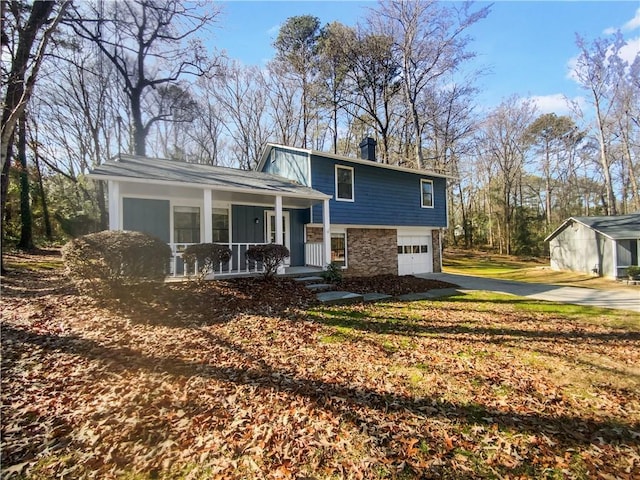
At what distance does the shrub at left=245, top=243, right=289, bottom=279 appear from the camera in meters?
8.45

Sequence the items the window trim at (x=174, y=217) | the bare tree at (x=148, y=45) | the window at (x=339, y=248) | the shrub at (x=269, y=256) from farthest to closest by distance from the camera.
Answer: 1. the window at (x=339, y=248)
2. the bare tree at (x=148, y=45)
3. the window trim at (x=174, y=217)
4. the shrub at (x=269, y=256)

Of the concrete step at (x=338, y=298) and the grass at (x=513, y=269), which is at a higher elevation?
the concrete step at (x=338, y=298)

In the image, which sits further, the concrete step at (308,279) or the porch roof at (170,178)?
the concrete step at (308,279)

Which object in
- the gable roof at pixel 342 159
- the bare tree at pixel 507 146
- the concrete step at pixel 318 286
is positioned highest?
the bare tree at pixel 507 146

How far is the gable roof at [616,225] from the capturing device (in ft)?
52.1

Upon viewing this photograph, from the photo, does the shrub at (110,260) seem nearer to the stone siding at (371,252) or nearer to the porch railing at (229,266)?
the porch railing at (229,266)

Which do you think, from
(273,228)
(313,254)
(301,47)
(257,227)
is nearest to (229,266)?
(257,227)

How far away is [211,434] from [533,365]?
438 cm

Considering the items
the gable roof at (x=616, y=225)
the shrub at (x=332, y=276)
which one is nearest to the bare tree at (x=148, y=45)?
the shrub at (x=332, y=276)

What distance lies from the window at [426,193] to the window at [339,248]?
5.17 m

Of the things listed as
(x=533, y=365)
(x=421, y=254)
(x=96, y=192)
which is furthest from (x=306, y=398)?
(x=96, y=192)

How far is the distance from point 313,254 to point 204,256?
4.87 m

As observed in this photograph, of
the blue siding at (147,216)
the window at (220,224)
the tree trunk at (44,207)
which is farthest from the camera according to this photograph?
the tree trunk at (44,207)

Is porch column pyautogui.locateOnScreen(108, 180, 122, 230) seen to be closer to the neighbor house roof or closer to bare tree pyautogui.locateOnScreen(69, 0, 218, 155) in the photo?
the neighbor house roof
